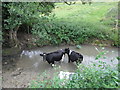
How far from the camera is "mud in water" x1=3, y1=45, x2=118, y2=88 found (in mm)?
4803

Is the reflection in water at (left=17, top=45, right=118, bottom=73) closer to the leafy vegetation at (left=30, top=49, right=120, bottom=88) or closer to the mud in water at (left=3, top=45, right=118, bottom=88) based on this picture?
the mud in water at (left=3, top=45, right=118, bottom=88)

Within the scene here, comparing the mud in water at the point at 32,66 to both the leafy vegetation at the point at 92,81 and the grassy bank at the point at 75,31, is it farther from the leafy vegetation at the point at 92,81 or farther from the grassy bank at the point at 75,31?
the leafy vegetation at the point at 92,81

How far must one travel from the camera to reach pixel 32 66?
18.7ft

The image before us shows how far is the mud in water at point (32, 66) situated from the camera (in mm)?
4803

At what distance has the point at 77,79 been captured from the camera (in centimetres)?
320

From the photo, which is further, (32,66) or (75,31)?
(75,31)

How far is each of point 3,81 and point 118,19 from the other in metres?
7.41

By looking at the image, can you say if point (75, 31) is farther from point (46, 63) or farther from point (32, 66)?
point (32, 66)

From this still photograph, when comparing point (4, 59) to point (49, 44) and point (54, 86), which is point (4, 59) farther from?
point (54, 86)

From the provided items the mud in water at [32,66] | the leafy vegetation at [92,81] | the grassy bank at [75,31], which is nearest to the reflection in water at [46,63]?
the mud in water at [32,66]

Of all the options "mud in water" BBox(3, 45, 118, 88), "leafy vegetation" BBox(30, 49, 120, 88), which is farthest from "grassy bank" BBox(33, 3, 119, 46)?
"leafy vegetation" BBox(30, 49, 120, 88)

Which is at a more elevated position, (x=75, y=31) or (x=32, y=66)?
(x=75, y=31)

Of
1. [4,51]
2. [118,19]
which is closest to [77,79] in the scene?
[4,51]

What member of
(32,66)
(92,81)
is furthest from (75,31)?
(92,81)
